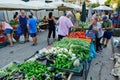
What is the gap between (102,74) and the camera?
7680 mm

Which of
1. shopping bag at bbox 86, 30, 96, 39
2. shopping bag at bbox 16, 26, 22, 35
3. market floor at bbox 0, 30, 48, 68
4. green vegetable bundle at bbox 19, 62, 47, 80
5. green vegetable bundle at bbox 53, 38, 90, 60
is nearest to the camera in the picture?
green vegetable bundle at bbox 19, 62, 47, 80

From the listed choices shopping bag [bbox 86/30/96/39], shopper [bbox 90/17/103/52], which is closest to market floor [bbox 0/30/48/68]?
shopping bag [bbox 86/30/96/39]

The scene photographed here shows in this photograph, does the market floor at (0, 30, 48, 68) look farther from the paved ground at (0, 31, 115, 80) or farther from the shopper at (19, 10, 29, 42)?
the shopper at (19, 10, 29, 42)

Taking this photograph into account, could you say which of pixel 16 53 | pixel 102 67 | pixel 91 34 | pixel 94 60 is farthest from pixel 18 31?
pixel 102 67

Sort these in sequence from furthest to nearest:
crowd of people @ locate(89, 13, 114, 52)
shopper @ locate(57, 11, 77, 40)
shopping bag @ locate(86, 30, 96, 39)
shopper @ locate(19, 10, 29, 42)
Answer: shopper @ locate(19, 10, 29, 42) → shopper @ locate(57, 11, 77, 40) → crowd of people @ locate(89, 13, 114, 52) → shopping bag @ locate(86, 30, 96, 39)

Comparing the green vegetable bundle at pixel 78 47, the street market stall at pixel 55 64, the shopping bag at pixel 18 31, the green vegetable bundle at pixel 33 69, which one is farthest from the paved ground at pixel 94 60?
the green vegetable bundle at pixel 33 69

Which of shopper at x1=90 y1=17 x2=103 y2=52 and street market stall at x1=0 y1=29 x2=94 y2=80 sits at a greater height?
shopper at x1=90 y1=17 x2=103 y2=52

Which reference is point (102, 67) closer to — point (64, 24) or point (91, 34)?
point (91, 34)

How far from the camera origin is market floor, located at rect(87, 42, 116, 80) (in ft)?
24.3

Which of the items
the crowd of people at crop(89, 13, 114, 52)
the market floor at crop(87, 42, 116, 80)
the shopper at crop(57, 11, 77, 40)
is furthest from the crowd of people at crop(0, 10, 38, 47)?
the market floor at crop(87, 42, 116, 80)

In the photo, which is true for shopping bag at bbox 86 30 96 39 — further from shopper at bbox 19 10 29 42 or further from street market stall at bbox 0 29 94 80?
shopper at bbox 19 10 29 42

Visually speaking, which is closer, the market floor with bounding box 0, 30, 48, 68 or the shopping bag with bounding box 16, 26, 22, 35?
the market floor with bounding box 0, 30, 48, 68

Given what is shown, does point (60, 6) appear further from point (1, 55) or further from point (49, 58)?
point (49, 58)

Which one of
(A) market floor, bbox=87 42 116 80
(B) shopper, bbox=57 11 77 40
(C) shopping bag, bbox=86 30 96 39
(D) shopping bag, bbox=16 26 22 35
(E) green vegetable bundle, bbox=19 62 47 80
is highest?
(B) shopper, bbox=57 11 77 40
